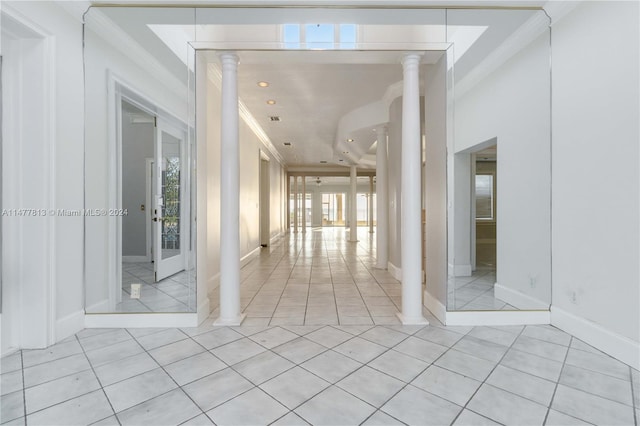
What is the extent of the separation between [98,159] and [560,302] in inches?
166

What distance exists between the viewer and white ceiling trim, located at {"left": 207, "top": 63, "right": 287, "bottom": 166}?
3.56 metres

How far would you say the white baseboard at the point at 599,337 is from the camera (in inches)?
75.7

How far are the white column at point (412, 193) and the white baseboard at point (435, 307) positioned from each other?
0.58 ft

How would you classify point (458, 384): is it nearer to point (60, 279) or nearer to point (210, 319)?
point (210, 319)

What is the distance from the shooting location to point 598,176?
7.06 ft

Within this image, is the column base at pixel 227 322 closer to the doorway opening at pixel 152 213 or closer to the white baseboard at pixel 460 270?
the doorway opening at pixel 152 213

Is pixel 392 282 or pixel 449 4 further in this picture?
pixel 392 282

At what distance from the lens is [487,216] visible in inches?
113

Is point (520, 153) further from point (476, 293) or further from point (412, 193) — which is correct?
point (476, 293)

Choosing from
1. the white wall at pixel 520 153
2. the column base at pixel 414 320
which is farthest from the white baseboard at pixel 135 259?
the white wall at pixel 520 153

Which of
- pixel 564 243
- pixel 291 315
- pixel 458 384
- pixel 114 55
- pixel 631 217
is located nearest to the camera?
pixel 458 384

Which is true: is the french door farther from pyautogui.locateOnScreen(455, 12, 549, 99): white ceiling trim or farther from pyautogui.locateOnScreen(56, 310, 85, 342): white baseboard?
pyautogui.locateOnScreen(455, 12, 549, 99): white ceiling trim


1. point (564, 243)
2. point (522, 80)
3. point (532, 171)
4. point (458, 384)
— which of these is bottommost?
point (458, 384)

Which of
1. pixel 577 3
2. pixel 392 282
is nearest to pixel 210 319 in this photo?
pixel 392 282
